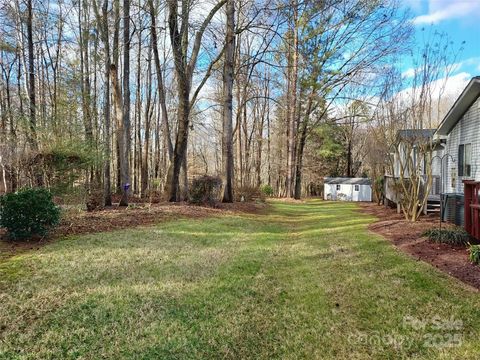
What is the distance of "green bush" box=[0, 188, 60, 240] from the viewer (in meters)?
5.73

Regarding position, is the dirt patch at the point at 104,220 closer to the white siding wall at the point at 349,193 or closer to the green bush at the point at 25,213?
the green bush at the point at 25,213

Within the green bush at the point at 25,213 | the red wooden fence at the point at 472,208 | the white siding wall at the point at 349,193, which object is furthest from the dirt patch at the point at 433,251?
the white siding wall at the point at 349,193

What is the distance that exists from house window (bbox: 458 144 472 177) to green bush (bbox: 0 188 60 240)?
12410 mm

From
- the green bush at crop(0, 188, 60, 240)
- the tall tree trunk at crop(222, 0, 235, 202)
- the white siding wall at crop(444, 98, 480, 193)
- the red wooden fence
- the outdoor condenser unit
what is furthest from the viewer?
the tall tree trunk at crop(222, 0, 235, 202)

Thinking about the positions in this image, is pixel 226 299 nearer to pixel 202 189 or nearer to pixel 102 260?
pixel 102 260

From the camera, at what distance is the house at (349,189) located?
34.2 m

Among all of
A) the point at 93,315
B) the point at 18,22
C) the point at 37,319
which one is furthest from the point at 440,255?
the point at 18,22

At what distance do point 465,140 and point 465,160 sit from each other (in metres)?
0.69

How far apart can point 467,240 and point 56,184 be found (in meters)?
9.79

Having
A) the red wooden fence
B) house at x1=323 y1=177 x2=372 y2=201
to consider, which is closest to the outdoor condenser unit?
the red wooden fence

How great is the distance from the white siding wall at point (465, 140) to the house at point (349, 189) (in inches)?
842

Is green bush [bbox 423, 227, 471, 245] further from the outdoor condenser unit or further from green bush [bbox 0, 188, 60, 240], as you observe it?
green bush [bbox 0, 188, 60, 240]

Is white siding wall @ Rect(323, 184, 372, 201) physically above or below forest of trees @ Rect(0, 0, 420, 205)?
below

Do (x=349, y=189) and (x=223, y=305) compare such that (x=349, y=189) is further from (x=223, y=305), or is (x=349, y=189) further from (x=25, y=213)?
(x=223, y=305)
